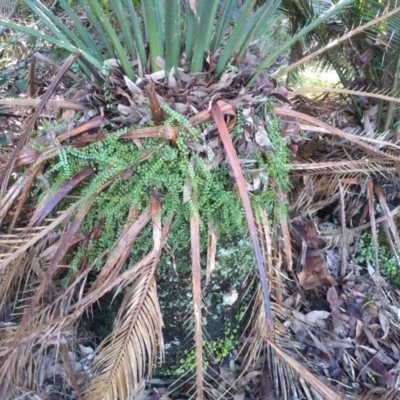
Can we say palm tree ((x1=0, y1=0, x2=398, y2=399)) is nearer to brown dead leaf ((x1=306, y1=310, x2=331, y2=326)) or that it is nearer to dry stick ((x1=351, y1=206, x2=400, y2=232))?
brown dead leaf ((x1=306, y1=310, x2=331, y2=326))

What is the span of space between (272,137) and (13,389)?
2.62 ft

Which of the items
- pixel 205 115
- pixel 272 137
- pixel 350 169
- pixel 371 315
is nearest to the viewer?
pixel 205 115

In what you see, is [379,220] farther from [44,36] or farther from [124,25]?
[44,36]

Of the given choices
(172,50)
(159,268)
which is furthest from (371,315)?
(172,50)

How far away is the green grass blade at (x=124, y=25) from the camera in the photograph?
95cm

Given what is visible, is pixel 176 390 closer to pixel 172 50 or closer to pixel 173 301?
pixel 173 301

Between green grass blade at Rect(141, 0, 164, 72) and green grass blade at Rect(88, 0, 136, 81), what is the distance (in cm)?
5

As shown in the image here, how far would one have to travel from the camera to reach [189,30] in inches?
39.1

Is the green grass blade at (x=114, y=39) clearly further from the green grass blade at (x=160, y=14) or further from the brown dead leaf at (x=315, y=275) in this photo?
the brown dead leaf at (x=315, y=275)

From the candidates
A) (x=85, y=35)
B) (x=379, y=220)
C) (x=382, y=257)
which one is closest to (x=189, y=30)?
(x=85, y=35)

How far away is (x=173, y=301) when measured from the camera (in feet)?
3.60

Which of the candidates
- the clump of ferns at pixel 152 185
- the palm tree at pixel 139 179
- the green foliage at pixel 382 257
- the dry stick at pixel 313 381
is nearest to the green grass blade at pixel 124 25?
the palm tree at pixel 139 179

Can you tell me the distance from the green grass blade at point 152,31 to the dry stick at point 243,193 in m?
0.18

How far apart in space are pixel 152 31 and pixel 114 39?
0.08 m
